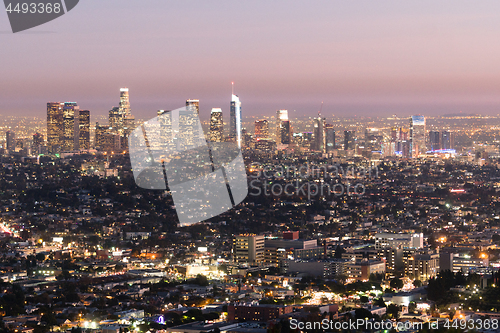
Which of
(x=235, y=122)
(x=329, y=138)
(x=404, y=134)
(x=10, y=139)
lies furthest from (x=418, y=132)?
(x=10, y=139)

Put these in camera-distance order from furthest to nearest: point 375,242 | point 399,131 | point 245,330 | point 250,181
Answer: point 399,131
point 250,181
point 375,242
point 245,330

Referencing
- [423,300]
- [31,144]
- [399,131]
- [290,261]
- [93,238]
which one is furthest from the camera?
[399,131]

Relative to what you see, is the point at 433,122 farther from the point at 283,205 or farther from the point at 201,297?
the point at 201,297

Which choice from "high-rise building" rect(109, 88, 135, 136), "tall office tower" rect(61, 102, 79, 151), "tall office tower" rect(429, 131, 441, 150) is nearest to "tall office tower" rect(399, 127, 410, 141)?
"tall office tower" rect(429, 131, 441, 150)

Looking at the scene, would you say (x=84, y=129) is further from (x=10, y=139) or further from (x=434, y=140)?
(x=434, y=140)

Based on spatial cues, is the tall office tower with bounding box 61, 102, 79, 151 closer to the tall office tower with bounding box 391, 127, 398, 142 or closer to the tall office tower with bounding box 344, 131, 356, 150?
the tall office tower with bounding box 344, 131, 356, 150

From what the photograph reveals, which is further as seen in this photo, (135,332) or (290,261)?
(290,261)

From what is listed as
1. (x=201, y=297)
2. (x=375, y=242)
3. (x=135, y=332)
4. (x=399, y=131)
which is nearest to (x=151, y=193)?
(x=375, y=242)
